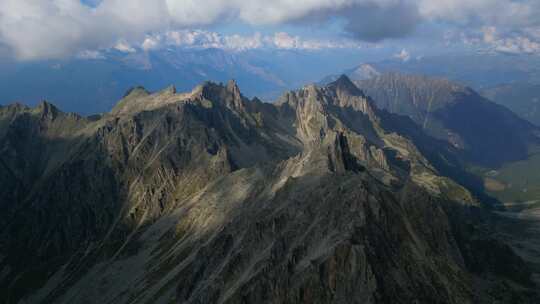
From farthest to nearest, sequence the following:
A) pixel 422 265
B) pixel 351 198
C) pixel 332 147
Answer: pixel 332 147 → pixel 351 198 → pixel 422 265

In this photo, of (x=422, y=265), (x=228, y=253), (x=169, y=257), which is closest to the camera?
(x=422, y=265)

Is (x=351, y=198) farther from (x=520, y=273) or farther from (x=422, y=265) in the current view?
(x=520, y=273)

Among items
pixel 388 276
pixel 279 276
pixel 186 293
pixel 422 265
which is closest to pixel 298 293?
pixel 279 276

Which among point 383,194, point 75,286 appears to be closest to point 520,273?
point 383,194

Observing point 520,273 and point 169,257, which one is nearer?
point 520,273

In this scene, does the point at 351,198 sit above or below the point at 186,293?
above

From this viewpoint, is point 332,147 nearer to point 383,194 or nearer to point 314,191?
point 314,191

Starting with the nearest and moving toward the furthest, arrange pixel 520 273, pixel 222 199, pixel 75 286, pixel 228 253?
pixel 228 253 → pixel 520 273 → pixel 222 199 → pixel 75 286

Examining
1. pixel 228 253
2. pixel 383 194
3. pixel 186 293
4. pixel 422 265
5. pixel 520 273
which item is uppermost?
pixel 383 194

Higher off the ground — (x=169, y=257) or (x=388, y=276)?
(x=388, y=276)
